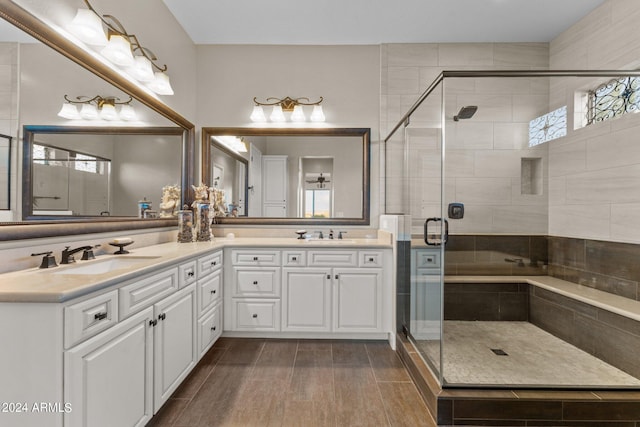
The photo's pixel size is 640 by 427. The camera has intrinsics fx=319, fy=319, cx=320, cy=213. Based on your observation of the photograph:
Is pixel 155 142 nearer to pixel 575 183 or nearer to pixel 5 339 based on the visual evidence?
pixel 5 339

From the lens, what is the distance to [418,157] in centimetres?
293

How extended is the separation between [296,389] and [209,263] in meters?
1.11

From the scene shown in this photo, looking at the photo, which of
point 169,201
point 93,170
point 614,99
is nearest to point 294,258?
point 169,201

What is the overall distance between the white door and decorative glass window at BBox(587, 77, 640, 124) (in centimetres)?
304

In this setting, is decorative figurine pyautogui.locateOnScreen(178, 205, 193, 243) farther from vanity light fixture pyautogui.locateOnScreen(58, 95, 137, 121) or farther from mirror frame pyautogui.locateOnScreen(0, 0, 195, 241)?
vanity light fixture pyautogui.locateOnScreen(58, 95, 137, 121)

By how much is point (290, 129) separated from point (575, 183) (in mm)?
2730

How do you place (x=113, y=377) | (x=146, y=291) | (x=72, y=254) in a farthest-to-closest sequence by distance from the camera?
(x=72, y=254)
(x=146, y=291)
(x=113, y=377)

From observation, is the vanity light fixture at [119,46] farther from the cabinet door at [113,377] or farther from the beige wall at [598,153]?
the beige wall at [598,153]

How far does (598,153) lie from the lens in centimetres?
265

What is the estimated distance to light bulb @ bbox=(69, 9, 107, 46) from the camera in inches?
70.4

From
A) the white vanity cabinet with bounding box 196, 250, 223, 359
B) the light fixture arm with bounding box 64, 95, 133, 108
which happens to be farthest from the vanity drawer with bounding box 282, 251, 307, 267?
the light fixture arm with bounding box 64, 95, 133, 108

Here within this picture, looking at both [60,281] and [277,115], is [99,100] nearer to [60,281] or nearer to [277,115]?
[60,281]

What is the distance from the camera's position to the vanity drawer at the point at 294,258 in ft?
9.39

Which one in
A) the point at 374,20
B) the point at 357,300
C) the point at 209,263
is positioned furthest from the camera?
the point at 374,20
